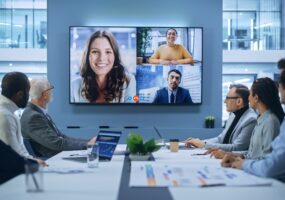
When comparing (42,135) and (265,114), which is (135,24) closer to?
(42,135)

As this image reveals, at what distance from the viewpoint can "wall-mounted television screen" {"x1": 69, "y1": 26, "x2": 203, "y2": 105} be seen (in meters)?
6.42

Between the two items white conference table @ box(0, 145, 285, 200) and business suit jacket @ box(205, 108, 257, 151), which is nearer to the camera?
white conference table @ box(0, 145, 285, 200)

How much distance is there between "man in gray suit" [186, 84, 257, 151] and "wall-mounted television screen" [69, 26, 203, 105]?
2112 millimetres

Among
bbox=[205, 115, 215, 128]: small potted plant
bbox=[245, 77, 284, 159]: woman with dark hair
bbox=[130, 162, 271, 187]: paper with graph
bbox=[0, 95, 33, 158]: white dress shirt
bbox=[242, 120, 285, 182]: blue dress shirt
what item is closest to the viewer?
bbox=[130, 162, 271, 187]: paper with graph

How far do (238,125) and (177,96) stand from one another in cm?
250

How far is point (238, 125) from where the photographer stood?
13.3 ft

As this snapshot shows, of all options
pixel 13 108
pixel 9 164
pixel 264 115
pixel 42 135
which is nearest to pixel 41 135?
pixel 42 135

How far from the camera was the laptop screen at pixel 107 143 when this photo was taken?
309cm

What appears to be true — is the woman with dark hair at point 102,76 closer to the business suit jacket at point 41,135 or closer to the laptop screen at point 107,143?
the business suit jacket at point 41,135

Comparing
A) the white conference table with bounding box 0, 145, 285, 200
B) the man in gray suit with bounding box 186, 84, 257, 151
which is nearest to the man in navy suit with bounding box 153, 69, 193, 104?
the man in gray suit with bounding box 186, 84, 257, 151

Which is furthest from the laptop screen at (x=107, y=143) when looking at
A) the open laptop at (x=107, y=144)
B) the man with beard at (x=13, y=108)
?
the man with beard at (x=13, y=108)

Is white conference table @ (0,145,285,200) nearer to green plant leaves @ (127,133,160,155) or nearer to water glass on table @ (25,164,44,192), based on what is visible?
water glass on table @ (25,164,44,192)

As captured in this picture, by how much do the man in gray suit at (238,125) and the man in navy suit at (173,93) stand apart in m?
2.05

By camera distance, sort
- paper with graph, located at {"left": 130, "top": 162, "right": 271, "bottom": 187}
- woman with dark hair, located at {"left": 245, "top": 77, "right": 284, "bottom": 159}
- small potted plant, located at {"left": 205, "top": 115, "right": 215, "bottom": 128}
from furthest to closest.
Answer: small potted plant, located at {"left": 205, "top": 115, "right": 215, "bottom": 128} → woman with dark hair, located at {"left": 245, "top": 77, "right": 284, "bottom": 159} → paper with graph, located at {"left": 130, "top": 162, "right": 271, "bottom": 187}
